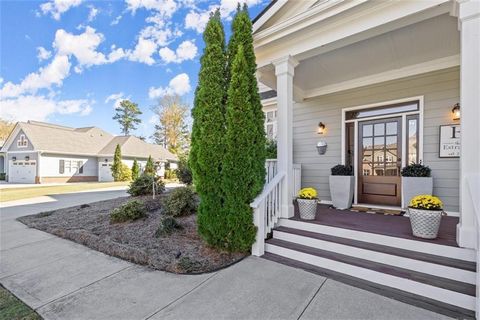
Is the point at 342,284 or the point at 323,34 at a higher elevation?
the point at 323,34

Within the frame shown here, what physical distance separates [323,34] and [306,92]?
2.23m

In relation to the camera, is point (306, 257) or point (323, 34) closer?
point (306, 257)

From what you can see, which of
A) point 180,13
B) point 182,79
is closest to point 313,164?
point 180,13

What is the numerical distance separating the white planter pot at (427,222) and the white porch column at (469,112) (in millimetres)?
201

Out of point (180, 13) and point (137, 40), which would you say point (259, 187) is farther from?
point (137, 40)

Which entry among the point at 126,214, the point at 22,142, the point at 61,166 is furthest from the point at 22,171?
the point at 126,214

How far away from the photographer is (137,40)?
14203 mm

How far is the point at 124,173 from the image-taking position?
20.3 m

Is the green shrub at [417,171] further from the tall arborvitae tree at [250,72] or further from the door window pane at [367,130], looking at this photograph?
the tall arborvitae tree at [250,72]

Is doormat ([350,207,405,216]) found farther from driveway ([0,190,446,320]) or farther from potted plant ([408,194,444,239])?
driveway ([0,190,446,320])

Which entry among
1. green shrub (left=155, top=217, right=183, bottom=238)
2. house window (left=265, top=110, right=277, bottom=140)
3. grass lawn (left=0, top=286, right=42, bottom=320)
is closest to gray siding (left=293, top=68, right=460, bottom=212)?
house window (left=265, top=110, right=277, bottom=140)

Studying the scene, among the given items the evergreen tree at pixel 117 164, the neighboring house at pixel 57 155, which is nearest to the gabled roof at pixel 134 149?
the neighboring house at pixel 57 155

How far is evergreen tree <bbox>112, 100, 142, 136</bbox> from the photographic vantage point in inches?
1250

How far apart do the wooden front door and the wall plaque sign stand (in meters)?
0.66
